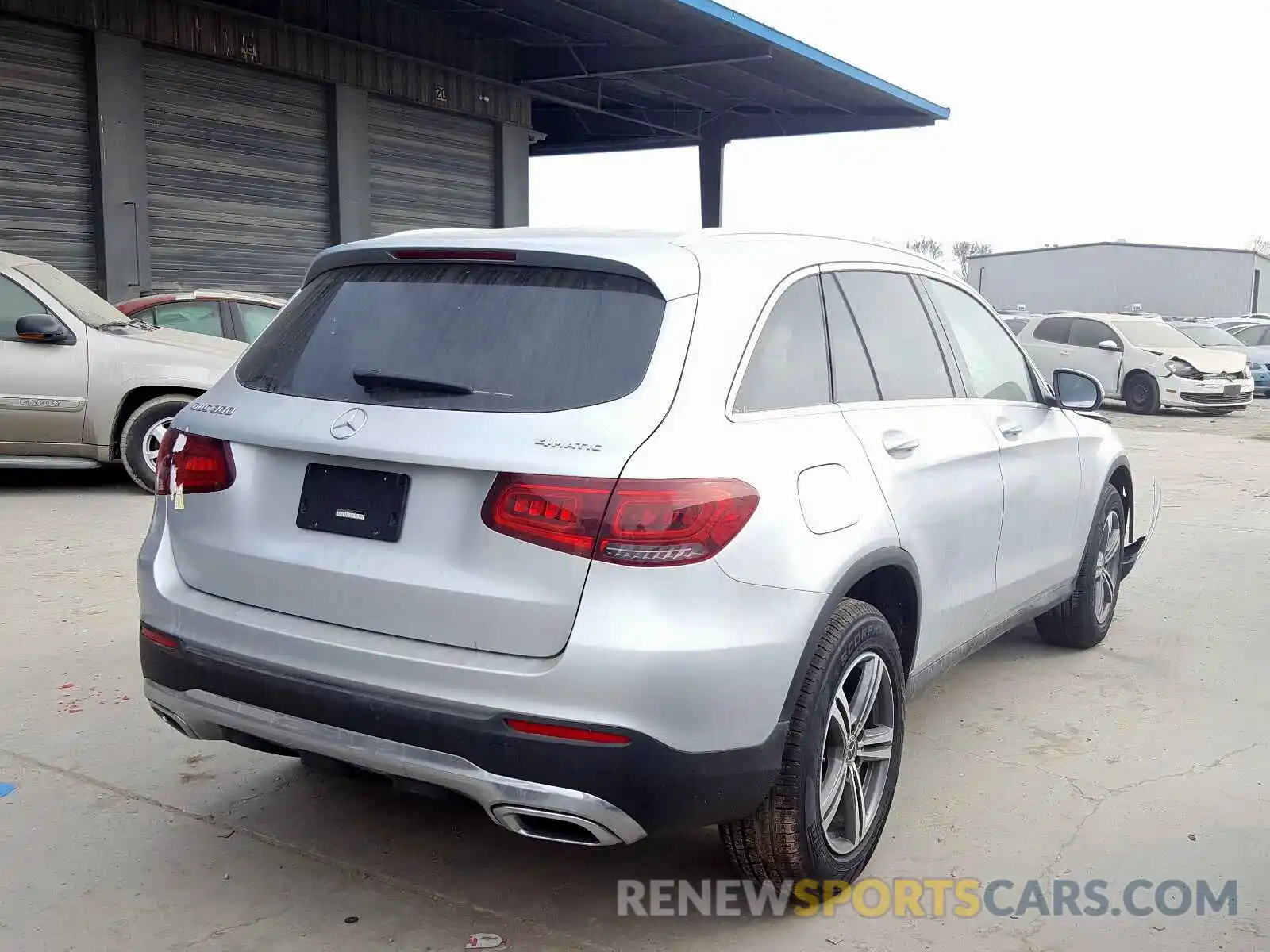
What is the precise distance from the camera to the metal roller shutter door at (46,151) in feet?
47.2

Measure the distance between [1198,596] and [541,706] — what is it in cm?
530

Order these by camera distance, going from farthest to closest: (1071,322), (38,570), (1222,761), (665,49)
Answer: (1071,322)
(665,49)
(38,570)
(1222,761)

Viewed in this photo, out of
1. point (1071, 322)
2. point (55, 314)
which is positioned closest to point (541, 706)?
point (55, 314)

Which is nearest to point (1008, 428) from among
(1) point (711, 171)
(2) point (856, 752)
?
(2) point (856, 752)

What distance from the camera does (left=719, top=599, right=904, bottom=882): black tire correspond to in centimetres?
301

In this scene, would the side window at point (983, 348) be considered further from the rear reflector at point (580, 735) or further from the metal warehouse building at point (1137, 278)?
the metal warehouse building at point (1137, 278)

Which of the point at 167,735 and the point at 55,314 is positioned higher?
the point at 55,314

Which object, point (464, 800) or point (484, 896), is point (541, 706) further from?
point (484, 896)

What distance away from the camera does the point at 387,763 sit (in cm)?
286

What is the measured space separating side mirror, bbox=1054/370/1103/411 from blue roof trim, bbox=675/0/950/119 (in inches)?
516

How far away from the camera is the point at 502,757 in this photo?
2.73 m

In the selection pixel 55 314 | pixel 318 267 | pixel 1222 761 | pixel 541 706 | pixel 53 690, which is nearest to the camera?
pixel 541 706

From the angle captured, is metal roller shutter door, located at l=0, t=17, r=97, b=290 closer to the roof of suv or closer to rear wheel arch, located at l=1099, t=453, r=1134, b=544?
the roof of suv

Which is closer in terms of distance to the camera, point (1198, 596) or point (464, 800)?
point (464, 800)
